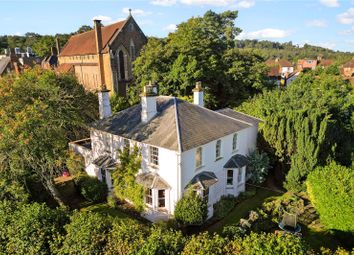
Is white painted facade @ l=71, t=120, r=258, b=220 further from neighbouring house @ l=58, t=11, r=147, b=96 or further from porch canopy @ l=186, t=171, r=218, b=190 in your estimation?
neighbouring house @ l=58, t=11, r=147, b=96

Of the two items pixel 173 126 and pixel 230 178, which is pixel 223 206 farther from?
pixel 173 126

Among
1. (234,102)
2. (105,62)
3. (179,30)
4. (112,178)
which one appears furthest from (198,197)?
(105,62)

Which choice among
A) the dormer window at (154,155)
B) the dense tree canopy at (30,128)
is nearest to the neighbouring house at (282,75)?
the dormer window at (154,155)

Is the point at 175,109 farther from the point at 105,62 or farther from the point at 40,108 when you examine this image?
the point at 105,62

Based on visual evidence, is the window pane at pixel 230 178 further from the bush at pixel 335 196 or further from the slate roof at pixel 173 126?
the bush at pixel 335 196

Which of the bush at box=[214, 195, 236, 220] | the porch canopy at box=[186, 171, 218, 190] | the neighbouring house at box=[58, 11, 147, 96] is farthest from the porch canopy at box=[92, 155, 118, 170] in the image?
the neighbouring house at box=[58, 11, 147, 96]

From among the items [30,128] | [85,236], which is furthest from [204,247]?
[30,128]
